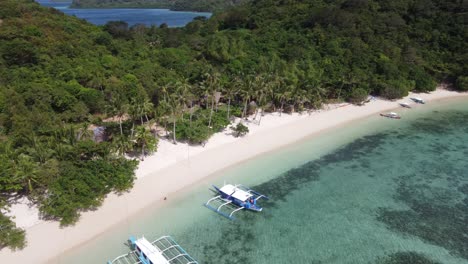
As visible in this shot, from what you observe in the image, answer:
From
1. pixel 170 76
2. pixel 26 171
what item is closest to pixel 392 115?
pixel 170 76

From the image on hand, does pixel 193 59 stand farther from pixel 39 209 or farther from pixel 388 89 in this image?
pixel 39 209

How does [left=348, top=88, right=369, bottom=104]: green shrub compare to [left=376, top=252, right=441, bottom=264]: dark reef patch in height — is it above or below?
above

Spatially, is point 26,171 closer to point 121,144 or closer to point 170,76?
point 121,144

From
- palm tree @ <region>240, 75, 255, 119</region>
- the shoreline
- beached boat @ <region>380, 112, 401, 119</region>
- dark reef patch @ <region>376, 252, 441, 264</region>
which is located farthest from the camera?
beached boat @ <region>380, 112, 401, 119</region>

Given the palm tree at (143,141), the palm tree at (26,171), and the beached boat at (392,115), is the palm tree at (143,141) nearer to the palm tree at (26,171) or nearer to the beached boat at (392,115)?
the palm tree at (26,171)

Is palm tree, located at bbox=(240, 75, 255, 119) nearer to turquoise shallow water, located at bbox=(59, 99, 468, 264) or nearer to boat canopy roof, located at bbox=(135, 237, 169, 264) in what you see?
turquoise shallow water, located at bbox=(59, 99, 468, 264)

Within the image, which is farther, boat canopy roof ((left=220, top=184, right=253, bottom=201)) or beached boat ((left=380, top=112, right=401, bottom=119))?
beached boat ((left=380, top=112, right=401, bottom=119))

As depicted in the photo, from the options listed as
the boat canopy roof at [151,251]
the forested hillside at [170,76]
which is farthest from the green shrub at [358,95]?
the boat canopy roof at [151,251]

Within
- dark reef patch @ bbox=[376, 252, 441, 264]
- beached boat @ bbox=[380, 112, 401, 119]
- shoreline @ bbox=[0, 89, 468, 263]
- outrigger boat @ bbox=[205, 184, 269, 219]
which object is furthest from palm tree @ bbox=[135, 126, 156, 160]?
beached boat @ bbox=[380, 112, 401, 119]
